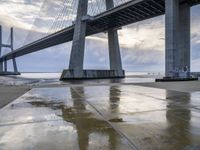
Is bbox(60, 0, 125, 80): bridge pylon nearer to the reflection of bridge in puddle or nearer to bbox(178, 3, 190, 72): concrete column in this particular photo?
bbox(178, 3, 190, 72): concrete column

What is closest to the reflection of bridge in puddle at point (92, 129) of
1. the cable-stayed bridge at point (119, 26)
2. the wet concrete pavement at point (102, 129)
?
the wet concrete pavement at point (102, 129)

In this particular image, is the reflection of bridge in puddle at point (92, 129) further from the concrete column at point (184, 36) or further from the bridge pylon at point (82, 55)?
the bridge pylon at point (82, 55)

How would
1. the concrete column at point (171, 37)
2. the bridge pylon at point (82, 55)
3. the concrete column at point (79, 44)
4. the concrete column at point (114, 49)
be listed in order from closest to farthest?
the concrete column at point (171, 37)
the bridge pylon at point (82, 55)
the concrete column at point (79, 44)
the concrete column at point (114, 49)

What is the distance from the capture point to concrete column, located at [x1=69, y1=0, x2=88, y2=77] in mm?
35562

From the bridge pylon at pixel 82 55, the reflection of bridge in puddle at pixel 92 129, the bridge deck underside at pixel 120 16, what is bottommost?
the reflection of bridge in puddle at pixel 92 129

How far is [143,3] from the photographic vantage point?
96.6 feet

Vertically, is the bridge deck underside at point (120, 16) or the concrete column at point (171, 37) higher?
the bridge deck underside at point (120, 16)

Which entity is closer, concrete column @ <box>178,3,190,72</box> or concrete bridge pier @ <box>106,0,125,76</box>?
concrete column @ <box>178,3,190,72</box>

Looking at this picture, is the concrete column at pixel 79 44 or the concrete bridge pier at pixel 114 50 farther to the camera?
the concrete bridge pier at pixel 114 50

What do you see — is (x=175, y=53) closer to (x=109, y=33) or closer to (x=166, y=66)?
(x=166, y=66)

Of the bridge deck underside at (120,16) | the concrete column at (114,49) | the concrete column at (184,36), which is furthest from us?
the concrete column at (114,49)

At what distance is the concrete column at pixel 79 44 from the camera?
3556 centimetres

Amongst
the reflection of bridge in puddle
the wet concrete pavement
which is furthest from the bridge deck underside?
the reflection of bridge in puddle

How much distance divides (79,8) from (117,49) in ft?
31.1
